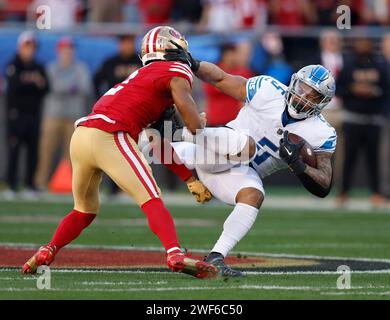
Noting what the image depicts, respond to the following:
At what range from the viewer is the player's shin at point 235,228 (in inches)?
291

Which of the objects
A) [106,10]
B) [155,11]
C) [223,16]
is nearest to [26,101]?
[106,10]

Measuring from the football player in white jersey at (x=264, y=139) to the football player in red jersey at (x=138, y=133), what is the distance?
21 centimetres

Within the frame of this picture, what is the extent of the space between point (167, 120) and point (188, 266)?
1140 millimetres

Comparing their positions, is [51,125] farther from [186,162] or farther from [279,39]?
[186,162]

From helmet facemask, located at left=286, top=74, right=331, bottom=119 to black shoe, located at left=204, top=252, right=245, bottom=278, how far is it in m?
1.23

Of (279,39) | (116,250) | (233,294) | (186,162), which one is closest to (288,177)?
(279,39)

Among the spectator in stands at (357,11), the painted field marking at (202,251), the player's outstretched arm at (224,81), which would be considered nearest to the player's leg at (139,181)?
the player's outstretched arm at (224,81)

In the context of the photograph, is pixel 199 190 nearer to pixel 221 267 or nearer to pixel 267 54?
pixel 221 267

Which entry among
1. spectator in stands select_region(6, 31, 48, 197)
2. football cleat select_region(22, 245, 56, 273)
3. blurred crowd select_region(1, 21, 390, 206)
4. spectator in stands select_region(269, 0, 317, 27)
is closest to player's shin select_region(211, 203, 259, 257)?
football cleat select_region(22, 245, 56, 273)

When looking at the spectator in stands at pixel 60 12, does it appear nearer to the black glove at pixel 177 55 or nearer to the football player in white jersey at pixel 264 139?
the football player in white jersey at pixel 264 139

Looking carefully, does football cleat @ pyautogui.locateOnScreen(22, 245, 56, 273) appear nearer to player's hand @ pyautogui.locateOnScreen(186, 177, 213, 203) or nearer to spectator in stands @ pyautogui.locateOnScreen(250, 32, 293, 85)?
player's hand @ pyautogui.locateOnScreen(186, 177, 213, 203)
